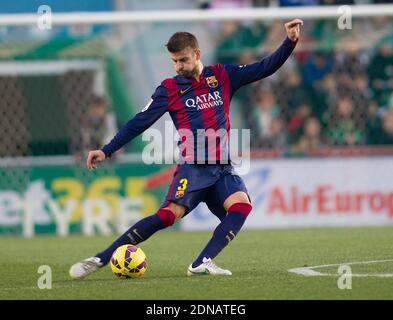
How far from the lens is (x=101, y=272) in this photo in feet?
32.1

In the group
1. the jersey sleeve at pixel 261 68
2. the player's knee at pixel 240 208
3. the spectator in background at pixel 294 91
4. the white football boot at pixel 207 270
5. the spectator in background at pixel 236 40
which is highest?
the spectator in background at pixel 236 40

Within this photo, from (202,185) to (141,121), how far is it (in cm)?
75

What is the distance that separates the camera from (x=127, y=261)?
911 centimetres

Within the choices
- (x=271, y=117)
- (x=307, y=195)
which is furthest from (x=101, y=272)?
(x=271, y=117)

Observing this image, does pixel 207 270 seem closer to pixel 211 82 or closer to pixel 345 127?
pixel 211 82

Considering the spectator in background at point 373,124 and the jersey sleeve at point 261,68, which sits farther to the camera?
the spectator in background at point 373,124

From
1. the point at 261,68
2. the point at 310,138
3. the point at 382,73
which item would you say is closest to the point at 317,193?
the point at 310,138

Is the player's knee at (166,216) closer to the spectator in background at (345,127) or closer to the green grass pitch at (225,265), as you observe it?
the green grass pitch at (225,265)

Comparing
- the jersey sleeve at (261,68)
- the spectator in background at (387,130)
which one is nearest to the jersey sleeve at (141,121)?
the jersey sleeve at (261,68)

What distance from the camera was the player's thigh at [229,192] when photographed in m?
9.34

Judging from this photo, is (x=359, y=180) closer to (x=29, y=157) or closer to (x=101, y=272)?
(x=29, y=157)

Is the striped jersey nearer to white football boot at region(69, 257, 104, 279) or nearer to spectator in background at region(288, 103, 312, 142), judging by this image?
white football boot at region(69, 257, 104, 279)

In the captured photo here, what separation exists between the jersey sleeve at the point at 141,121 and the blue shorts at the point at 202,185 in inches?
19.4

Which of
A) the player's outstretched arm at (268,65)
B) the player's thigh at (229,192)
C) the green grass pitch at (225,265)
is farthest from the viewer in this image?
the player's thigh at (229,192)
